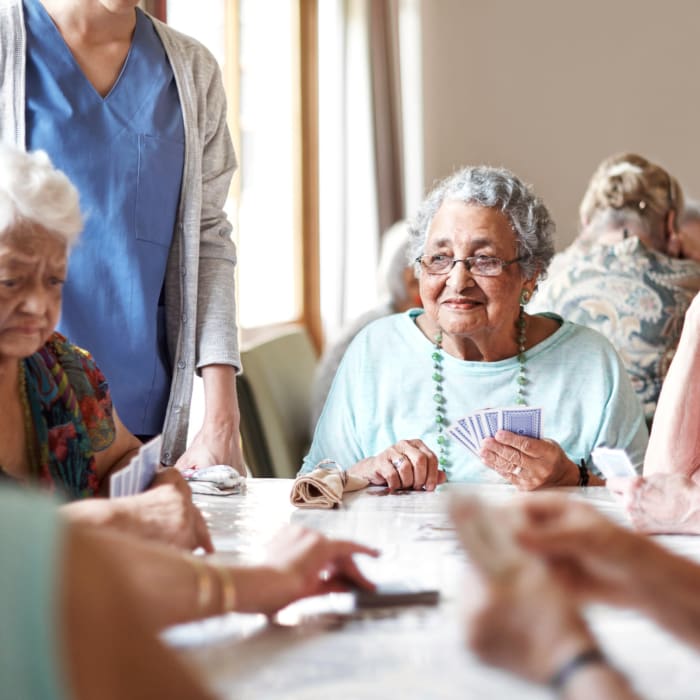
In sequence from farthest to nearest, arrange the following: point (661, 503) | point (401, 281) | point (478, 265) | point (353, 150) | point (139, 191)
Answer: point (353, 150) → point (401, 281) → point (478, 265) → point (139, 191) → point (661, 503)

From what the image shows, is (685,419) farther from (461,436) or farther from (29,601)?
(29,601)

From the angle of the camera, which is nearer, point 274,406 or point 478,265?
point 478,265

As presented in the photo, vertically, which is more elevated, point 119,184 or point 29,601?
point 119,184

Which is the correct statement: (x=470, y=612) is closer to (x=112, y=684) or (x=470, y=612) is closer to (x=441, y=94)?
(x=112, y=684)

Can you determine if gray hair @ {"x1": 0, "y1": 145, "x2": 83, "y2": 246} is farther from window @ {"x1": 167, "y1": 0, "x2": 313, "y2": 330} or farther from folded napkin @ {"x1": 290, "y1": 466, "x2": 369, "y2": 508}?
window @ {"x1": 167, "y1": 0, "x2": 313, "y2": 330}

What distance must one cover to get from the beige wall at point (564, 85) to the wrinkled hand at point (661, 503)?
248 inches

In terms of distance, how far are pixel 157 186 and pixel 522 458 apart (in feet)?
2.93

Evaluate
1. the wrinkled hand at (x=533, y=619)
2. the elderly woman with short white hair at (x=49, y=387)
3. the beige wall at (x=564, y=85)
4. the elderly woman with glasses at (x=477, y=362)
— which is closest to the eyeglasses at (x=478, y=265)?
the elderly woman with glasses at (x=477, y=362)

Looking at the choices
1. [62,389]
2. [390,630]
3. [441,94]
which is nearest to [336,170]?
[441,94]

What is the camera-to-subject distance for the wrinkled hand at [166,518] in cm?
140

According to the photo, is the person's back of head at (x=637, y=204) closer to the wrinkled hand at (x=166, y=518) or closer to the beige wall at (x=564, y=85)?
the wrinkled hand at (x=166, y=518)

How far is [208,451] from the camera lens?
2139mm

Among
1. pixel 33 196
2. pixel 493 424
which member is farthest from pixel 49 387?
pixel 493 424

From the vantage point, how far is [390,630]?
1.18 metres
